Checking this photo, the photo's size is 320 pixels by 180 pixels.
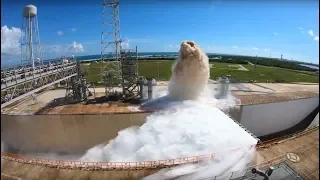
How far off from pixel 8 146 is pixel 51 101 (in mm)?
8020

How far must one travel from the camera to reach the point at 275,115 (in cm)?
3384

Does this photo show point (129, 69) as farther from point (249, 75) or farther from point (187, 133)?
point (249, 75)

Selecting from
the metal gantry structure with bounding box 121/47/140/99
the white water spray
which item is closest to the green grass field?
the metal gantry structure with bounding box 121/47/140/99

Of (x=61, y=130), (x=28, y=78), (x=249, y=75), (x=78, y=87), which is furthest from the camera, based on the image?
(x=249, y=75)

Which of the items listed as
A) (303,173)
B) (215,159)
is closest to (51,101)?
(215,159)

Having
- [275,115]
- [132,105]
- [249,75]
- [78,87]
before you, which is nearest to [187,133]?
[132,105]

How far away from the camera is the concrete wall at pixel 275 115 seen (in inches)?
1271

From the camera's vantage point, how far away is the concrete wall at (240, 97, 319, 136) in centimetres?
3228

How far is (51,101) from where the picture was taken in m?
33.4

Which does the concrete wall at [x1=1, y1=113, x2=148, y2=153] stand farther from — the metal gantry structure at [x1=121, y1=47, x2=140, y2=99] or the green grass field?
the green grass field

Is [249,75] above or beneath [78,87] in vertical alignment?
above

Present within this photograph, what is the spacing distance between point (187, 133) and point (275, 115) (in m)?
19.1

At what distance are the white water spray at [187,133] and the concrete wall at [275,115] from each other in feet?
11.8

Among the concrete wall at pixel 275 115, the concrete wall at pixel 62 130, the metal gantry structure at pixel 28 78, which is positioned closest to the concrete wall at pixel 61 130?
the concrete wall at pixel 62 130
